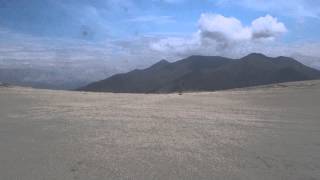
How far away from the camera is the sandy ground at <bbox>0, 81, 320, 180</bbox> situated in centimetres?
806

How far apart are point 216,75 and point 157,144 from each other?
105 metres

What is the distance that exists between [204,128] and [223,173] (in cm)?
449

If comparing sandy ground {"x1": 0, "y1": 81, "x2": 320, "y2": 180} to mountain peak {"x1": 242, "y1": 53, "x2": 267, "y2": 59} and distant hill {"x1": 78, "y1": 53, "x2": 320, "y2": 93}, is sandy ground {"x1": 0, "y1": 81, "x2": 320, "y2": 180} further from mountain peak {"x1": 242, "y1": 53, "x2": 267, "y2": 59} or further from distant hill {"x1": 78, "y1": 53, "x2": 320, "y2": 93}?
mountain peak {"x1": 242, "y1": 53, "x2": 267, "y2": 59}

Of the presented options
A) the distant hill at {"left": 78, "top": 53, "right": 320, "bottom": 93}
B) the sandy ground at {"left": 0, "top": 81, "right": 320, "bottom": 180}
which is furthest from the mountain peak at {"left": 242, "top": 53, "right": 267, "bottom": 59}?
the sandy ground at {"left": 0, "top": 81, "right": 320, "bottom": 180}

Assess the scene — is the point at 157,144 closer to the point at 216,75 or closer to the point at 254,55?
the point at 216,75

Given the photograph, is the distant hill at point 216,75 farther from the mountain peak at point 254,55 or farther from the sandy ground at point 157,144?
the sandy ground at point 157,144

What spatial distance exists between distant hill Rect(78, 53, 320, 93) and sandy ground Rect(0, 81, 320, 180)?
206 ft

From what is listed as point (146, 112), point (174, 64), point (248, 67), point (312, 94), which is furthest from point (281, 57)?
point (146, 112)

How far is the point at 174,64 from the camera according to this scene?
17000 centimetres

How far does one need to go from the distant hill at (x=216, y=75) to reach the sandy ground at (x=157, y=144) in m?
62.9

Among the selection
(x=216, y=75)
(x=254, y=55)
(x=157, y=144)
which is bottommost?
(x=157, y=144)

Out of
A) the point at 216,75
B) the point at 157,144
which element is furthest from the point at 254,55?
the point at 157,144

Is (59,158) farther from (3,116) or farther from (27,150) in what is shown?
(3,116)

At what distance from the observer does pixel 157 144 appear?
33.7 feet
